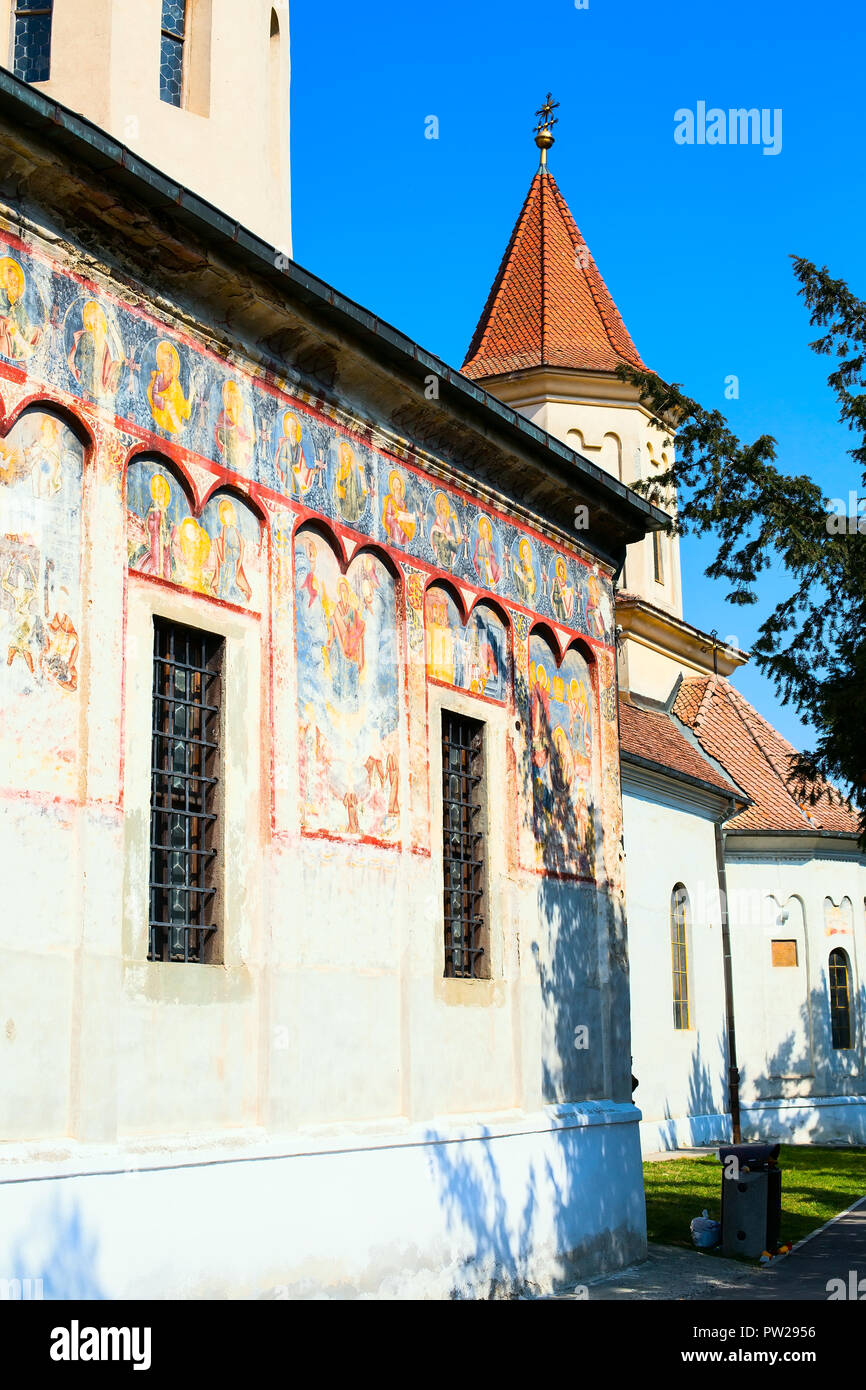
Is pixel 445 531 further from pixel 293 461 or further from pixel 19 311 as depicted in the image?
pixel 19 311

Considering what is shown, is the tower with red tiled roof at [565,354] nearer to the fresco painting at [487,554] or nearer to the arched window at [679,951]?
the arched window at [679,951]

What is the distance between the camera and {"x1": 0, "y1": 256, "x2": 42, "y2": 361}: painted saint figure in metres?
8.16

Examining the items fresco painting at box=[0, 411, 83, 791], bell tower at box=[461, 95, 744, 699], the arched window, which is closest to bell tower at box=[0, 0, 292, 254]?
fresco painting at box=[0, 411, 83, 791]

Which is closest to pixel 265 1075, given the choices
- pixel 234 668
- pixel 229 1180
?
pixel 229 1180

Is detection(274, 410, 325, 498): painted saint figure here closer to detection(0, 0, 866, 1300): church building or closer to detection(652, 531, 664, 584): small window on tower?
detection(0, 0, 866, 1300): church building

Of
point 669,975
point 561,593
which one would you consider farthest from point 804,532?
point 669,975

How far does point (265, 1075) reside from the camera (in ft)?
31.2

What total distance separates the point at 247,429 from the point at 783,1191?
13200 mm

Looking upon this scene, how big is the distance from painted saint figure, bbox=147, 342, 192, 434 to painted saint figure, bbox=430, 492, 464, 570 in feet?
10.3

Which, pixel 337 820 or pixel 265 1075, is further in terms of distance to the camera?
pixel 337 820

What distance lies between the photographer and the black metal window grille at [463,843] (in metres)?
12.1
